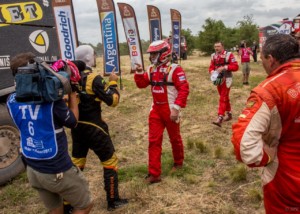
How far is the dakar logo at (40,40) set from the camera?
5379 mm

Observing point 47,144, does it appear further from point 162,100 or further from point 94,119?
point 162,100

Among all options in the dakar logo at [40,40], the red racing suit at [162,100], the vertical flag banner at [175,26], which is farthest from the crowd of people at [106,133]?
the vertical flag banner at [175,26]

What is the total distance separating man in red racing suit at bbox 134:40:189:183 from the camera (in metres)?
4.68

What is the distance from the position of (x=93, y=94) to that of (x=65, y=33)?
6.73 metres

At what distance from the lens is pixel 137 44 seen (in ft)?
44.9

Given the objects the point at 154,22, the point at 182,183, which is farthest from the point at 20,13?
the point at 154,22

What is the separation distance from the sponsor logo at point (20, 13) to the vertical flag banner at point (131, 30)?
8.04 meters

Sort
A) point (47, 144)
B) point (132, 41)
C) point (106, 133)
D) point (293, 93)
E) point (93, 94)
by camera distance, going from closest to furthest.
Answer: point (293, 93) → point (47, 144) → point (93, 94) → point (106, 133) → point (132, 41)

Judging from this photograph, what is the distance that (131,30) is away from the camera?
44.4ft

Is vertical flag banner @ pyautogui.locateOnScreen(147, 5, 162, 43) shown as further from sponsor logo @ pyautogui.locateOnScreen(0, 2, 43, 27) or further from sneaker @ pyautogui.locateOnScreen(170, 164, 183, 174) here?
sneaker @ pyautogui.locateOnScreen(170, 164, 183, 174)

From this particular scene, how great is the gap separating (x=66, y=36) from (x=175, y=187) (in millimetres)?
6720

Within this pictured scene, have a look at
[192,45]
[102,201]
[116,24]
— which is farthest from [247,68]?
[192,45]

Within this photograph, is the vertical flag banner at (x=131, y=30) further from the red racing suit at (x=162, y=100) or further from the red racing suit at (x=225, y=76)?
the red racing suit at (x=162, y=100)

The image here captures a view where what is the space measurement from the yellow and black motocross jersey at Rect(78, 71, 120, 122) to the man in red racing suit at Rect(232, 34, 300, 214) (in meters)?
1.79
